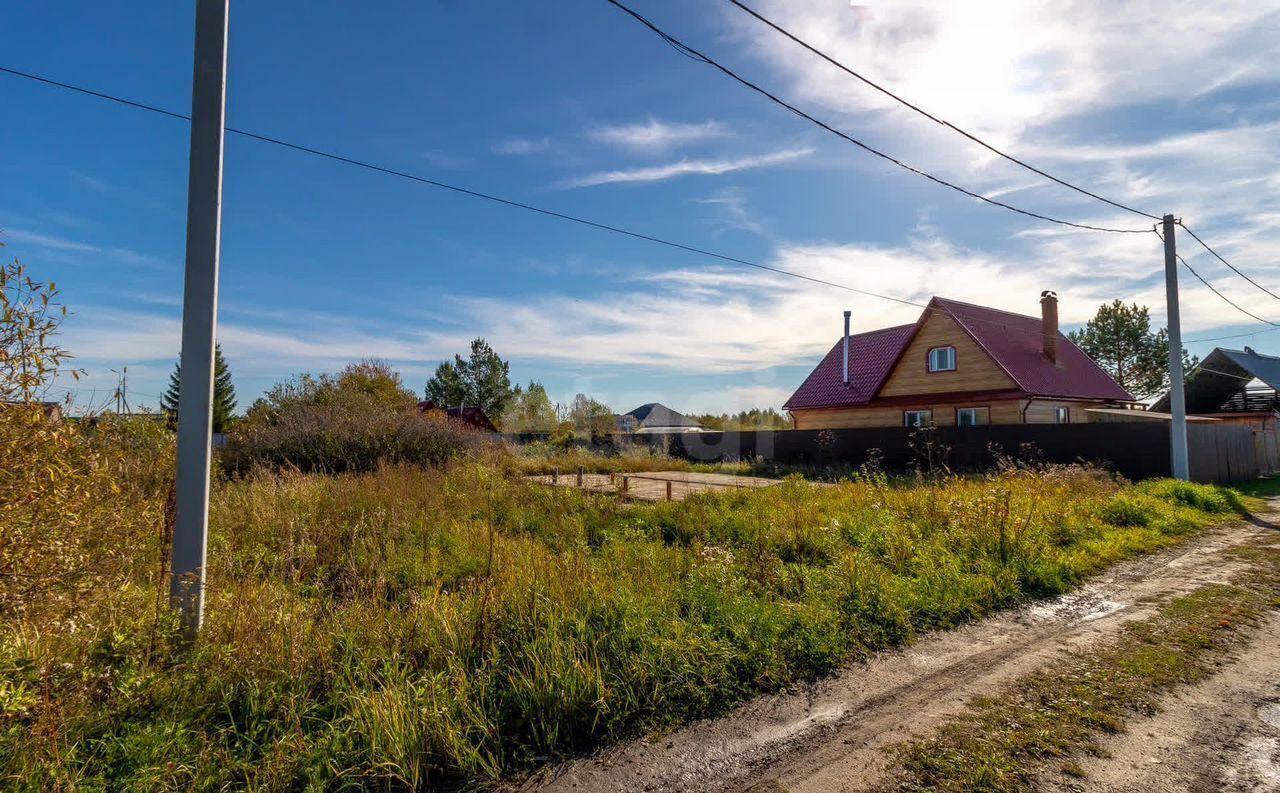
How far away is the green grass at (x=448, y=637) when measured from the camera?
2.54m

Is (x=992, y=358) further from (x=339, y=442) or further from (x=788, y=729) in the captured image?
(x=788, y=729)

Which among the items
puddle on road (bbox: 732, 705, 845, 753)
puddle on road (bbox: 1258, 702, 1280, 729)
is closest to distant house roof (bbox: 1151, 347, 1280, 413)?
puddle on road (bbox: 1258, 702, 1280, 729)

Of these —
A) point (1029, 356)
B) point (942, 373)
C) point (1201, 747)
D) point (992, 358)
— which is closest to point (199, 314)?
point (1201, 747)

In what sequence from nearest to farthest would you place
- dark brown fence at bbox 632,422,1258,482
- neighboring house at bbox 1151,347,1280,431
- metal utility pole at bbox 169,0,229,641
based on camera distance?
metal utility pole at bbox 169,0,229,641 → dark brown fence at bbox 632,422,1258,482 → neighboring house at bbox 1151,347,1280,431

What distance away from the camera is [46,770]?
2.27 m

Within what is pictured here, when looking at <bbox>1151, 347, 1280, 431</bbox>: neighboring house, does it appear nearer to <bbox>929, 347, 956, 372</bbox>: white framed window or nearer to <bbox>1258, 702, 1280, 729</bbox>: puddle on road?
<bbox>929, 347, 956, 372</bbox>: white framed window

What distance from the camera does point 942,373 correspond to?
22.4 meters

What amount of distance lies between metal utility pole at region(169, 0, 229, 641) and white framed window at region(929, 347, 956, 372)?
23231 mm

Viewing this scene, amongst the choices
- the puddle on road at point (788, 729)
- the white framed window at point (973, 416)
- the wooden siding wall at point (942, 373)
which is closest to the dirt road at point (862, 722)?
the puddle on road at point (788, 729)

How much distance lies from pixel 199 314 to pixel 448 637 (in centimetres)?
234

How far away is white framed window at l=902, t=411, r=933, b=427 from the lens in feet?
73.5

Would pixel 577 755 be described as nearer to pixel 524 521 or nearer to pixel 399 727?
pixel 399 727

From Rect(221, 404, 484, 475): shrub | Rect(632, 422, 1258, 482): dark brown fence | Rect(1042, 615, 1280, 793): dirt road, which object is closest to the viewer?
Rect(1042, 615, 1280, 793): dirt road

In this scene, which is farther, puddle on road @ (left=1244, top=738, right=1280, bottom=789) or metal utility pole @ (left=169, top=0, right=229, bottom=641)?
metal utility pole @ (left=169, top=0, right=229, bottom=641)
